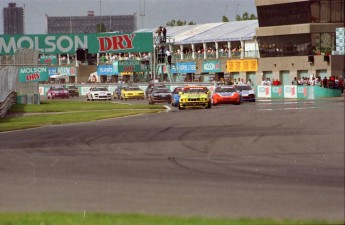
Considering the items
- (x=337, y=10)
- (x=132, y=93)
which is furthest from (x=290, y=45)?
(x=132, y=93)

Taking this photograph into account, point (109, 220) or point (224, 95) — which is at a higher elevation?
point (224, 95)

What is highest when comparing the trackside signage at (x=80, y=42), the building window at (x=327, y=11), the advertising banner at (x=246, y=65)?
the trackside signage at (x=80, y=42)

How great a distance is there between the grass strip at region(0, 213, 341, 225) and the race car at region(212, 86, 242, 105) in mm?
42515

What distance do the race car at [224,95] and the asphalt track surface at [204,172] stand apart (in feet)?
96.1

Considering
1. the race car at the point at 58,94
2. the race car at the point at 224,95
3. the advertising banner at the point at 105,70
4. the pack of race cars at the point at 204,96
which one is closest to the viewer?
the pack of race cars at the point at 204,96

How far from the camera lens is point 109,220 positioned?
483 inches

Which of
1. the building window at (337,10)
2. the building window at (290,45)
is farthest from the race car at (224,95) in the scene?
the building window at (337,10)

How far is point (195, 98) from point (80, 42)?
25813 millimetres

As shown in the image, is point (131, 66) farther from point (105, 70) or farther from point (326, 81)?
point (326, 81)

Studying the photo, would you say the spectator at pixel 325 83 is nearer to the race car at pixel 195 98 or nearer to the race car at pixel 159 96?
the race car at pixel 195 98

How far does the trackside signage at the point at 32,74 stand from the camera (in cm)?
6844

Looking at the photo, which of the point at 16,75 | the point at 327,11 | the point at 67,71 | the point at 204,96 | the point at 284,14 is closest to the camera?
the point at 327,11

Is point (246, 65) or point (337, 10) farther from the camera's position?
point (246, 65)

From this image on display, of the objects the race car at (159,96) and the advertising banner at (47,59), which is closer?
the race car at (159,96)
